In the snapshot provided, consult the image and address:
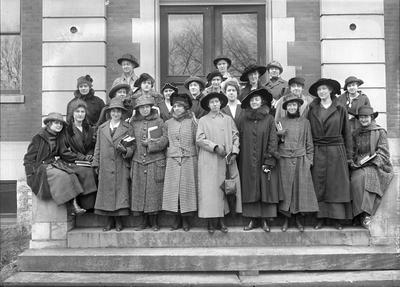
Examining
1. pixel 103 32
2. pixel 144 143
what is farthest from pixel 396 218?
pixel 103 32

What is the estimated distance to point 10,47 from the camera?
9.98m

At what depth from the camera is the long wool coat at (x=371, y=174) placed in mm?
6520

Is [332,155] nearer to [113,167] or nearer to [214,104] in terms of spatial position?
[214,104]

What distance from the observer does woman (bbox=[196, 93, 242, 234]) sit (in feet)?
21.0

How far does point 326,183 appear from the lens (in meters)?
6.61

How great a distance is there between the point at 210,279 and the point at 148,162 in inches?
70.9

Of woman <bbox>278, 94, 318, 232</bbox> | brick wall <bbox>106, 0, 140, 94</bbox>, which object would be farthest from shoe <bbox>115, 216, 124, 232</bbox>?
brick wall <bbox>106, 0, 140, 94</bbox>

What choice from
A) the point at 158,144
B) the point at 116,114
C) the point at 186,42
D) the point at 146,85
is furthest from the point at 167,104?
the point at 186,42

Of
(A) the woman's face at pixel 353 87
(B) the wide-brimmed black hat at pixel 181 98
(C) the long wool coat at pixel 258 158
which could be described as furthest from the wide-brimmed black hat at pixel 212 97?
(A) the woman's face at pixel 353 87

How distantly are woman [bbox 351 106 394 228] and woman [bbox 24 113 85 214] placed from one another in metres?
3.89

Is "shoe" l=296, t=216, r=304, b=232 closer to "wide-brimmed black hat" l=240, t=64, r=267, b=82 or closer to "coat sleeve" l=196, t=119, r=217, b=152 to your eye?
"coat sleeve" l=196, t=119, r=217, b=152

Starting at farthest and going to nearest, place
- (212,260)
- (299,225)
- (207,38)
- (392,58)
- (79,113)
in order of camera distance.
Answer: (207,38)
(392,58)
(79,113)
(299,225)
(212,260)

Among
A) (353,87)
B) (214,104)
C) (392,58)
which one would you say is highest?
(392,58)

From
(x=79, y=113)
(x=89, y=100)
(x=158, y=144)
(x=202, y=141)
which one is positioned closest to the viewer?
(x=202, y=141)
